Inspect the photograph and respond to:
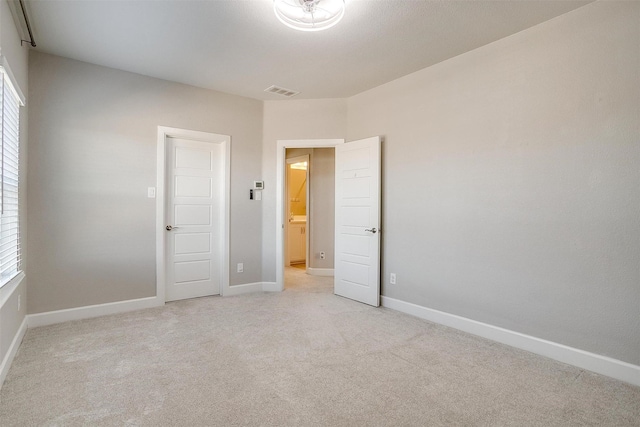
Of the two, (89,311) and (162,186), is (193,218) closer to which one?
(162,186)

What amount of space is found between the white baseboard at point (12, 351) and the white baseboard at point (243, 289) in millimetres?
1991

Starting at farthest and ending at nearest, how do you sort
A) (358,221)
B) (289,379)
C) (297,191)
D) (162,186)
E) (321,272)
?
(297,191)
(321,272)
(358,221)
(162,186)
(289,379)

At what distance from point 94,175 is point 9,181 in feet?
3.32

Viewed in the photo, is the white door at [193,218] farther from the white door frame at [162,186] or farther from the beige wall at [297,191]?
the beige wall at [297,191]

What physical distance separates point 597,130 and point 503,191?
77cm

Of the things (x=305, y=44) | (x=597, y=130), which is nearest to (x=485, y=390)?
(x=597, y=130)

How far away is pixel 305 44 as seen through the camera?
301cm

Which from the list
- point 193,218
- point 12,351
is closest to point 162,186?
point 193,218

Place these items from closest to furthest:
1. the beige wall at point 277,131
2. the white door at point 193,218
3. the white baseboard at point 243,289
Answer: the white door at point 193,218 < the white baseboard at point 243,289 < the beige wall at point 277,131

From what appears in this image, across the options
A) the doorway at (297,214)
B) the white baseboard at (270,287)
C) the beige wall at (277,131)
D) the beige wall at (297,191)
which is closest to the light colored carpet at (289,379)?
the white baseboard at (270,287)

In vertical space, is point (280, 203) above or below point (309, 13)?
below

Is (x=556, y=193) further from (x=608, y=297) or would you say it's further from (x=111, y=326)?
(x=111, y=326)

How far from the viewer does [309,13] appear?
8.05 feet

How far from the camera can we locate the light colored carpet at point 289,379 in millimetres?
1807
